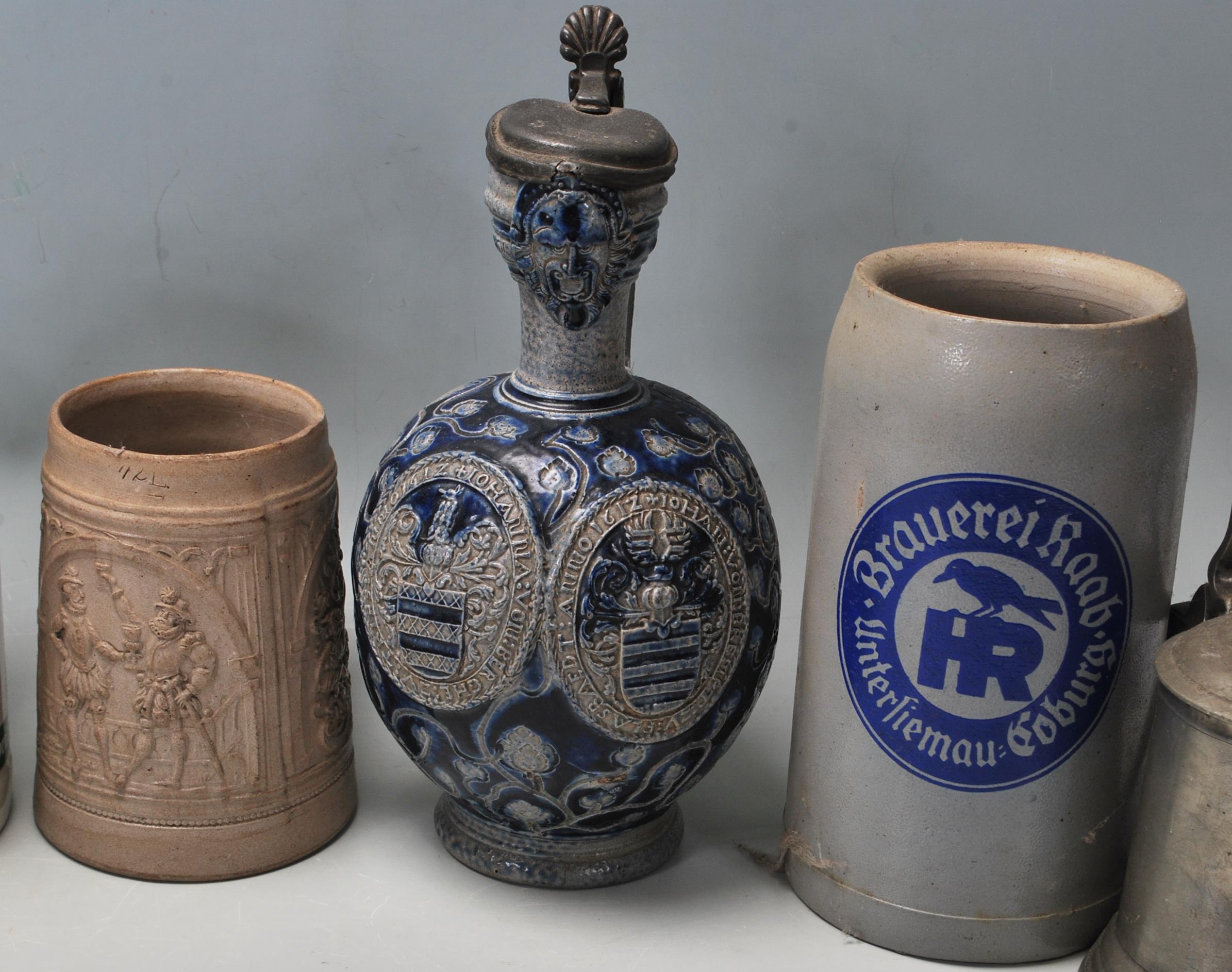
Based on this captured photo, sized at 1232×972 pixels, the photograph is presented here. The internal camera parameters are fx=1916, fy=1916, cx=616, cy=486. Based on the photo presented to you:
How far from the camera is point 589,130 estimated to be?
1715mm

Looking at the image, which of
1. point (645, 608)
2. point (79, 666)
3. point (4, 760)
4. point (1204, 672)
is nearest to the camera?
point (1204, 672)

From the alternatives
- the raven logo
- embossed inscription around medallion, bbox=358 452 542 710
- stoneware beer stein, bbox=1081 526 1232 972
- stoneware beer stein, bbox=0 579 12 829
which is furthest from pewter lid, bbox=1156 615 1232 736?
stoneware beer stein, bbox=0 579 12 829

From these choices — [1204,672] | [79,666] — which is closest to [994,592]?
[1204,672]

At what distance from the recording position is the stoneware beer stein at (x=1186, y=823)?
161 cm

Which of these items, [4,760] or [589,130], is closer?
[589,130]

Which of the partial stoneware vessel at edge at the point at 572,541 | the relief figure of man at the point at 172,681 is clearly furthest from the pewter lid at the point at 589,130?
the relief figure of man at the point at 172,681

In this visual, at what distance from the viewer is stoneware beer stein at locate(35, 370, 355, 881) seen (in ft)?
5.89

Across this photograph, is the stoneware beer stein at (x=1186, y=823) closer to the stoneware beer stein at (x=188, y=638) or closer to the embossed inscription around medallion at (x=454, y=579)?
the embossed inscription around medallion at (x=454, y=579)

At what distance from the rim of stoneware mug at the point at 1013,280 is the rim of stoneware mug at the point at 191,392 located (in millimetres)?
589

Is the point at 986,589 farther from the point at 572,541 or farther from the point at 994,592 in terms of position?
the point at 572,541

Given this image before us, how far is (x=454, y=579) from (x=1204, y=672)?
2.16ft

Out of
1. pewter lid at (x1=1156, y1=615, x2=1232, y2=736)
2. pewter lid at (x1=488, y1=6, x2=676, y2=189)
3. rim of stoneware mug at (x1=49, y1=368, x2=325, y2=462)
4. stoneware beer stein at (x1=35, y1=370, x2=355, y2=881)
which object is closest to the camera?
pewter lid at (x1=1156, y1=615, x2=1232, y2=736)

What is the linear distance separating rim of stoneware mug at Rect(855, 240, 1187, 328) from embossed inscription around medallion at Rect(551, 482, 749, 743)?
30 centimetres

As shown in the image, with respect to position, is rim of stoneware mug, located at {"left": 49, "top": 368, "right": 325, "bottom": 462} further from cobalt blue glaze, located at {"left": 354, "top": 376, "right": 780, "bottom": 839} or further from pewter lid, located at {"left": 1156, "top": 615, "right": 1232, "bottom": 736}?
pewter lid, located at {"left": 1156, "top": 615, "right": 1232, "bottom": 736}
